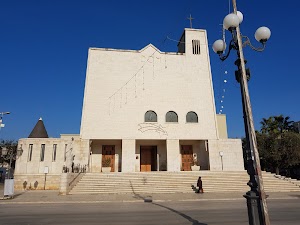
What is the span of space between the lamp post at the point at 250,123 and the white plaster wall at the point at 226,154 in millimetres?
21109

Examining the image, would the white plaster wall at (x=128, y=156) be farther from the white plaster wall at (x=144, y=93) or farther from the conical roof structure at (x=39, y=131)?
the conical roof structure at (x=39, y=131)

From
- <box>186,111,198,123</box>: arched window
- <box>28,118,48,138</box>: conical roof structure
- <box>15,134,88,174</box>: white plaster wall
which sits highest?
<box>186,111,198,123</box>: arched window

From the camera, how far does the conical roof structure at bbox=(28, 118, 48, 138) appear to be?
27.7m

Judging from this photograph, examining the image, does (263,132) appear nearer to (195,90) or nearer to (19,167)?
(195,90)

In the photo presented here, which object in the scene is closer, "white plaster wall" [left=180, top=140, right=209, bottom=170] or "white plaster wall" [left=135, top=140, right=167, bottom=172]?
"white plaster wall" [left=180, top=140, right=209, bottom=170]

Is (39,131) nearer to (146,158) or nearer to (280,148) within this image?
(146,158)

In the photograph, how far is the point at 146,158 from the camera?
29.4m

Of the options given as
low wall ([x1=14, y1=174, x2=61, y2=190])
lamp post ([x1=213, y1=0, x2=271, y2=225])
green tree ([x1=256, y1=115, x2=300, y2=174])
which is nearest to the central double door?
low wall ([x1=14, y1=174, x2=61, y2=190])

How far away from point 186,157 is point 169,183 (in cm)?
914

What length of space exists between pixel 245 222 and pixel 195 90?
22.1 metres

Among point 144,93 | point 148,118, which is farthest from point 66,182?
point 144,93

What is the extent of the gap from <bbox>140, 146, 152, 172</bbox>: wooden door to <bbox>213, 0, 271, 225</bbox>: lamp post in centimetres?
2308

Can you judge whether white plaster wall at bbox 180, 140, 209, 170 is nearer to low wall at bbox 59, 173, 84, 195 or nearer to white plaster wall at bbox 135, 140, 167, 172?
white plaster wall at bbox 135, 140, 167, 172

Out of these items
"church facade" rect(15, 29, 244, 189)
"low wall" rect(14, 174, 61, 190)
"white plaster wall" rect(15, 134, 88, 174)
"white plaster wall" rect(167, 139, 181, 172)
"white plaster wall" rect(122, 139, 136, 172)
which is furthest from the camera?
"white plaster wall" rect(167, 139, 181, 172)
